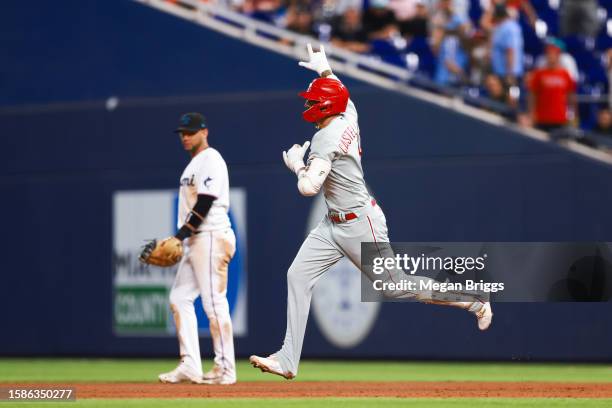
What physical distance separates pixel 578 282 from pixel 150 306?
7.31m

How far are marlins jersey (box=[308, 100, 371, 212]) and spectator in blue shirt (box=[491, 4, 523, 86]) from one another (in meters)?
5.98

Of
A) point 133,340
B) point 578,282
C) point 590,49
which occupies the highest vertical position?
point 590,49

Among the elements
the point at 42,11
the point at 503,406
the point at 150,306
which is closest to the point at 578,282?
the point at 503,406

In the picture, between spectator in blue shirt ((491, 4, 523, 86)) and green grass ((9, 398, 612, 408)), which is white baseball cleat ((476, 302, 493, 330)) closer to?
green grass ((9, 398, 612, 408))

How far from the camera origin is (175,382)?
10383 millimetres

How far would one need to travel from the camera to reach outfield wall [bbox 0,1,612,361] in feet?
44.3

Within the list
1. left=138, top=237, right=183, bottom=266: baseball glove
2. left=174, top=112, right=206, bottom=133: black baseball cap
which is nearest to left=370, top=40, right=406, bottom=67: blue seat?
left=174, top=112, right=206, bottom=133: black baseball cap

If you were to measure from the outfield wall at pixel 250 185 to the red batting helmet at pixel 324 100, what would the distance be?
5311 millimetres

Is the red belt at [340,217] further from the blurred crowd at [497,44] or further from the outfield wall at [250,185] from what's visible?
the blurred crowd at [497,44]

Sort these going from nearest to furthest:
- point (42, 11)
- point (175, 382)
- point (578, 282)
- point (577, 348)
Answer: point (578, 282), point (175, 382), point (577, 348), point (42, 11)

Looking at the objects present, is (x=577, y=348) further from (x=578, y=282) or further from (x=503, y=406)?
(x=503, y=406)

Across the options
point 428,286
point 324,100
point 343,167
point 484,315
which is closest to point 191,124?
point 324,100

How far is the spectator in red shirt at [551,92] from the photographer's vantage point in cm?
1366

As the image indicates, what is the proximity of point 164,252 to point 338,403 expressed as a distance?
7.80 feet
